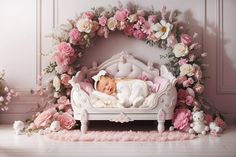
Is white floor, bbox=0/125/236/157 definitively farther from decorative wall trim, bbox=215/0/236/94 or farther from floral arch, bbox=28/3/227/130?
decorative wall trim, bbox=215/0/236/94

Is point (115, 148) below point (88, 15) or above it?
below

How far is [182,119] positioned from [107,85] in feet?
3.16

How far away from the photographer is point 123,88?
15.2 ft

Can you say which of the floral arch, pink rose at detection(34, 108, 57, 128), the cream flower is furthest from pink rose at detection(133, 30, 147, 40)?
pink rose at detection(34, 108, 57, 128)

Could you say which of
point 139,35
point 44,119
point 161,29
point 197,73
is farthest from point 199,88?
point 44,119

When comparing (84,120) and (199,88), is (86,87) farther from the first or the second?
(199,88)

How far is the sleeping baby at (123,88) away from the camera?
4.48m

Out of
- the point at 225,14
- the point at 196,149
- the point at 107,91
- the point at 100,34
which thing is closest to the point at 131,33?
the point at 100,34

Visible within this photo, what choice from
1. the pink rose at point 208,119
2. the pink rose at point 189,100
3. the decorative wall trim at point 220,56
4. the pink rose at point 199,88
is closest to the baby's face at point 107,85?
the pink rose at point 189,100

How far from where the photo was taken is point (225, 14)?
17.0ft

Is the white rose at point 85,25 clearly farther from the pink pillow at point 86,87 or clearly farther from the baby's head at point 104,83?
the pink pillow at point 86,87

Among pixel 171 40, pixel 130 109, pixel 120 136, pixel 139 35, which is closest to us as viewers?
pixel 120 136

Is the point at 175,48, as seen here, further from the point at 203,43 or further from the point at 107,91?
the point at 107,91

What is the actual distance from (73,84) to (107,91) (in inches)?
17.3
